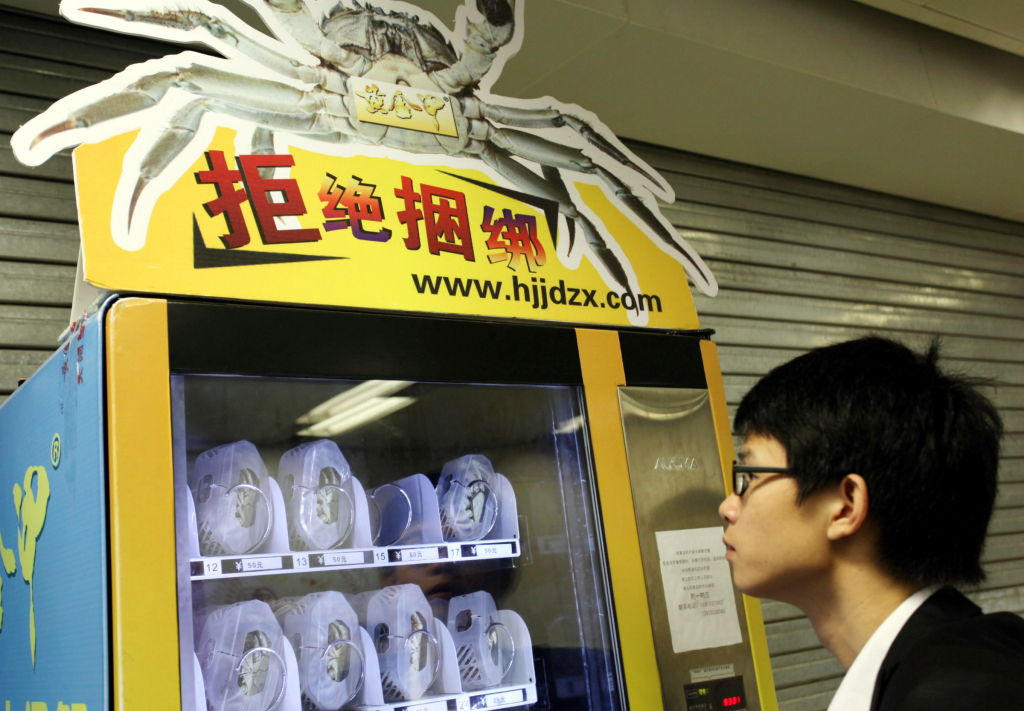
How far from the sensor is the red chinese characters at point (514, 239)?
2.03 meters

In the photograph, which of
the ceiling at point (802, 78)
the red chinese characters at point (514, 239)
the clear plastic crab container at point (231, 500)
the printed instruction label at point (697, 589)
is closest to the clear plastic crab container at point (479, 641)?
the printed instruction label at point (697, 589)

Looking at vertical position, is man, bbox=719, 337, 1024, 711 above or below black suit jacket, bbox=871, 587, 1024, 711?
above

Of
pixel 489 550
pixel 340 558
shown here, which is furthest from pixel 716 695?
pixel 340 558

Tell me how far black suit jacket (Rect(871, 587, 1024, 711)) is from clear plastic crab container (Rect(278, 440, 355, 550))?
1128mm

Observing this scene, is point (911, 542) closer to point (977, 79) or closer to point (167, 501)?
point (167, 501)

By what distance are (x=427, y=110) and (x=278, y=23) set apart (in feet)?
1.25

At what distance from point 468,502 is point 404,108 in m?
0.96

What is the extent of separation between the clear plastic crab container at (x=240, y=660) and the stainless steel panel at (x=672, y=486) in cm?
83

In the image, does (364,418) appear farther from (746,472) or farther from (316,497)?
(746,472)

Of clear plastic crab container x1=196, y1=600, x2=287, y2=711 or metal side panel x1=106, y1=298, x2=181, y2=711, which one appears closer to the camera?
metal side panel x1=106, y1=298, x2=181, y2=711

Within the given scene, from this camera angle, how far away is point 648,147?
400cm

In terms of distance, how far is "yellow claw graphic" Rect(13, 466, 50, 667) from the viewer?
5.38 feet

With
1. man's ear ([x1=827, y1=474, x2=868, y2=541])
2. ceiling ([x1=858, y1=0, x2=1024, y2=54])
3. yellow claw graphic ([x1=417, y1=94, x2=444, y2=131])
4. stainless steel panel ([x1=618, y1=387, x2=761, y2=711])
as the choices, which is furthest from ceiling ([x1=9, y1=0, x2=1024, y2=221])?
man's ear ([x1=827, y1=474, x2=868, y2=541])

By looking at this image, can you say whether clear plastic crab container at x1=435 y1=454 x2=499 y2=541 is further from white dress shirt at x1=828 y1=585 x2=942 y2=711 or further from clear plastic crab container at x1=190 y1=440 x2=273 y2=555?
white dress shirt at x1=828 y1=585 x2=942 y2=711
